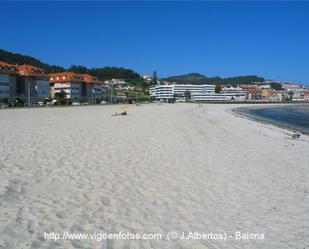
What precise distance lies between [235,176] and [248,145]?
5.19 meters

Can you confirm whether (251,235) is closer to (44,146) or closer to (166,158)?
(166,158)

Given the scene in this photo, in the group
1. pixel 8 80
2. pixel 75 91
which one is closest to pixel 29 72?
pixel 8 80

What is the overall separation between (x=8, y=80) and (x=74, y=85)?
2933cm

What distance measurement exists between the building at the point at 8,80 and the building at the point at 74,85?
Result: 692 inches

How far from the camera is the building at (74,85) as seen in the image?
104 m

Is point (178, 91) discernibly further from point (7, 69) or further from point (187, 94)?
point (7, 69)

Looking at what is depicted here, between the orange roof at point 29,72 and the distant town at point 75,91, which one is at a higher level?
the orange roof at point 29,72

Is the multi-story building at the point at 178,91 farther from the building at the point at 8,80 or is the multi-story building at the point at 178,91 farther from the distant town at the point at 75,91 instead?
the building at the point at 8,80

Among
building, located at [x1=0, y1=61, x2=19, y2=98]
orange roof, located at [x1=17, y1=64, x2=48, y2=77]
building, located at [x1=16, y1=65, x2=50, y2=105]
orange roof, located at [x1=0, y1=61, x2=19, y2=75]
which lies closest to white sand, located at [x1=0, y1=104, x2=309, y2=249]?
building, located at [x1=0, y1=61, x2=19, y2=98]

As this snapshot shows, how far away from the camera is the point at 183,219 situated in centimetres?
468

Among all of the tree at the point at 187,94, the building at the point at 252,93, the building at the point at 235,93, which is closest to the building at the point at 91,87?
the tree at the point at 187,94

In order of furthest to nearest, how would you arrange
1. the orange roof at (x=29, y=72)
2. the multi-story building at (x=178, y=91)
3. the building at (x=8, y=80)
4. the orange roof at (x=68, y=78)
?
the multi-story building at (x=178, y=91) → the orange roof at (x=68, y=78) → the orange roof at (x=29, y=72) → the building at (x=8, y=80)

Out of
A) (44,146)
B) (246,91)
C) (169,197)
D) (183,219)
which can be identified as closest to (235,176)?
(169,197)

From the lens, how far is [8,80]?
78.1 meters
